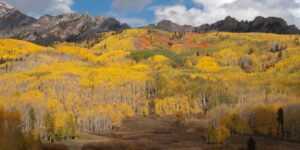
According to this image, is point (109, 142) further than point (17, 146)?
Yes

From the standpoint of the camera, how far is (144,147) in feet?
561

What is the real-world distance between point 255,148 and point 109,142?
58.3 meters

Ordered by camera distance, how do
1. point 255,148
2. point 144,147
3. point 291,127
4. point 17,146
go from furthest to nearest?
1. point 291,127
2. point 144,147
3. point 255,148
4. point 17,146

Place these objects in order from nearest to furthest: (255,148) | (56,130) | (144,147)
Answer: (255,148), (144,147), (56,130)

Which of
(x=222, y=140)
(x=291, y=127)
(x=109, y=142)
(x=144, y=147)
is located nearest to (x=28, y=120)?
(x=109, y=142)

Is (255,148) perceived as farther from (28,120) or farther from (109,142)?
(28,120)

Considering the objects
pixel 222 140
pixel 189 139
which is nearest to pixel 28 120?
pixel 189 139

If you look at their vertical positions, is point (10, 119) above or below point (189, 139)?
above

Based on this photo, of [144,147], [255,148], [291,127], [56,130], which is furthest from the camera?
[291,127]

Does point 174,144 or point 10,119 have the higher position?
point 10,119

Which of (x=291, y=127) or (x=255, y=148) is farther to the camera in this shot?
(x=291, y=127)

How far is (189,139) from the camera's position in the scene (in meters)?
199

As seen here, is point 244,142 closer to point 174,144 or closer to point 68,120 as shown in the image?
point 174,144

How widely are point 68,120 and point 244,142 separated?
246 feet
